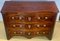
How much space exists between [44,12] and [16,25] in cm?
48

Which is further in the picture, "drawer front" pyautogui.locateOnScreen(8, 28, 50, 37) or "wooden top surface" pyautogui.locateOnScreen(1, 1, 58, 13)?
"drawer front" pyautogui.locateOnScreen(8, 28, 50, 37)

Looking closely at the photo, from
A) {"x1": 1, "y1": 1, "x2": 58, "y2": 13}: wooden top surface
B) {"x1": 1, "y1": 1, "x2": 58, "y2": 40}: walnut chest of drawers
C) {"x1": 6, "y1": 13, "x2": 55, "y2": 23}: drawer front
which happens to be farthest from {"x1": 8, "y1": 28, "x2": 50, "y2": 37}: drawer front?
{"x1": 1, "y1": 1, "x2": 58, "y2": 13}: wooden top surface

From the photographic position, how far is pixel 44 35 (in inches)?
77.1

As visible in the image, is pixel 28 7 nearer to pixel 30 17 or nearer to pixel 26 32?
pixel 30 17

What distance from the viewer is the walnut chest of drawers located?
64.6 inches

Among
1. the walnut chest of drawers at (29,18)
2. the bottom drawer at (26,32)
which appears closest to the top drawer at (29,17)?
the walnut chest of drawers at (29,18)

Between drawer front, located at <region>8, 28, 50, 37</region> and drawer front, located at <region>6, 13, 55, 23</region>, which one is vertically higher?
drawer front, located at <region>6, 13, 55, 23</region>

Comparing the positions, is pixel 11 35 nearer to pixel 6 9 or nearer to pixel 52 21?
pixel 6 9

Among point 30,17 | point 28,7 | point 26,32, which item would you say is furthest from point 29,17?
point 26,32

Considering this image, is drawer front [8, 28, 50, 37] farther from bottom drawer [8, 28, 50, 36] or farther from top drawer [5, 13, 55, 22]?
top drawer [5, 13, 55, 22]

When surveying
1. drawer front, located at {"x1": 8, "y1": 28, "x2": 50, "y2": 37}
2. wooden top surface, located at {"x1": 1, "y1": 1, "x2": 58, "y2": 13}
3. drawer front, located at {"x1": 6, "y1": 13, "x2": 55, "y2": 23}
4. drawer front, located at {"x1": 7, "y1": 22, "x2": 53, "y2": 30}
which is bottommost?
drawer front, located at {"x1": 8, "y1": 28, "x2": 50, "y2": 37}

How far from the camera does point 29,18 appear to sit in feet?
5.54

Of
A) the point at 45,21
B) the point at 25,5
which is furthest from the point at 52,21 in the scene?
the point at 25,5

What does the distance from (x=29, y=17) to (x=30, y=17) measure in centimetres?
1
